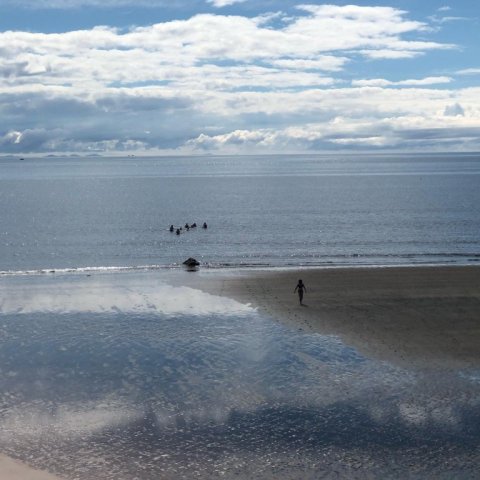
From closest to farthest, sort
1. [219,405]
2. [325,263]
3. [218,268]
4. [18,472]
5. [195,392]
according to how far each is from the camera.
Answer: [18,472], [219,405], [195,392], [218,268], [325,263]

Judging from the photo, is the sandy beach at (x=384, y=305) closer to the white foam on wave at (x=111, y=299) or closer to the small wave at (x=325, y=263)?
the white foam on wave at (x=111, y=299)

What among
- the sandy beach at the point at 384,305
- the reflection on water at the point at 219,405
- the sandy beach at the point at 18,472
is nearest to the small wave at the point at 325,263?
the sandy beach at the point at 384,305

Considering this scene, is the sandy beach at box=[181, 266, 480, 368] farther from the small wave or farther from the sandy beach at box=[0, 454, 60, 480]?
the sandy beach at box=[0, 454, 60, 480]

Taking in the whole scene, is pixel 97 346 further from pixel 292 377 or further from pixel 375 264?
pixel 375 264

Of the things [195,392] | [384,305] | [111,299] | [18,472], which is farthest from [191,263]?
[18,472]

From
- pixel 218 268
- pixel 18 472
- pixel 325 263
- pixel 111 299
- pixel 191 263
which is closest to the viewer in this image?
pixel 18 472

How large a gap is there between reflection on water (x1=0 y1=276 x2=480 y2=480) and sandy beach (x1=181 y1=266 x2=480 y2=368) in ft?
6.15

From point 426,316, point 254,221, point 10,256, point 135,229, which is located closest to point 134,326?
point 426,316

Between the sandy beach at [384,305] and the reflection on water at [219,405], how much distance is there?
73.8 inches

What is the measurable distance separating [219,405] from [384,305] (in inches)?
743

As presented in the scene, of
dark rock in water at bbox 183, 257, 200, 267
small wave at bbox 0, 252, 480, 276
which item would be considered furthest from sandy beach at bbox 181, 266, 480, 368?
dark rock in water at bbox 183, 257, 200, 267

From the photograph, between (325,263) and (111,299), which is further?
(325,263)

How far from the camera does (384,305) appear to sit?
41.3m

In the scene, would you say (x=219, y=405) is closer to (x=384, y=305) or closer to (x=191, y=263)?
(x=384, y=305)
